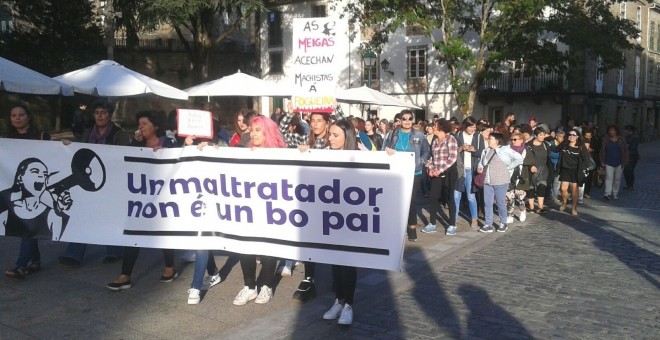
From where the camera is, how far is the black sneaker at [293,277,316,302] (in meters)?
6.27

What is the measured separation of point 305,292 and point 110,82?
26.2ft

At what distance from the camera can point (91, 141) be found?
7141mm

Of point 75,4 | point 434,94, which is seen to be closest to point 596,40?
point 434,94

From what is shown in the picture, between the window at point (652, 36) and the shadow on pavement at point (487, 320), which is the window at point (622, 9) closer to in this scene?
the window at point (652, 36)

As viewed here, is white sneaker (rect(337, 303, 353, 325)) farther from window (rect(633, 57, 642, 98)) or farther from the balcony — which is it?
window (rect(633, 57, 642, 98))

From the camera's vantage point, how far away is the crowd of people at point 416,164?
611 centimetres

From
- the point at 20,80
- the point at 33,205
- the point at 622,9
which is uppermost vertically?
the point at 622,9

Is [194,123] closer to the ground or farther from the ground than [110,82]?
closer to the ground

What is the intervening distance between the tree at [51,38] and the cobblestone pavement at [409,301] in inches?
957

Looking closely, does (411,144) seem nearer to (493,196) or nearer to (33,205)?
(493,196)

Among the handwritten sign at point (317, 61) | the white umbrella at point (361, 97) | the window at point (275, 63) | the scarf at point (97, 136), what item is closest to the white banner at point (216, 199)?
the scarf at point (97, 136)

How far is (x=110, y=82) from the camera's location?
1248 centimetres

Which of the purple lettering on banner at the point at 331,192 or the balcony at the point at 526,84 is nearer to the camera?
the purple lettering on banner at the point at 331,192

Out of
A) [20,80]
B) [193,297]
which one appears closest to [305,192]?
[193,297]
